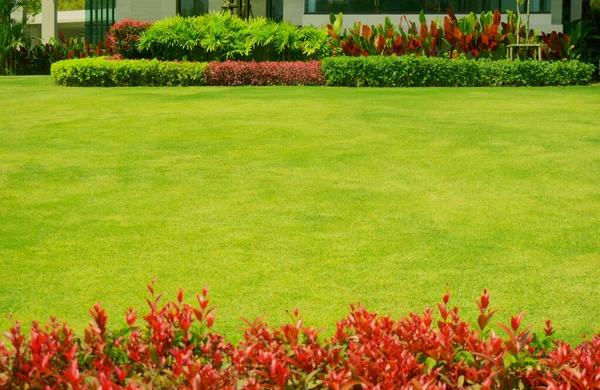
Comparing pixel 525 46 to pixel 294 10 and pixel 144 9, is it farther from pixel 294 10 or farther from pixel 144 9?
pixel 144 9

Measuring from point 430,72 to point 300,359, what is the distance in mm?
16291

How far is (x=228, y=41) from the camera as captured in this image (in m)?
21.3

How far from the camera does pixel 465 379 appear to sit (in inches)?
151

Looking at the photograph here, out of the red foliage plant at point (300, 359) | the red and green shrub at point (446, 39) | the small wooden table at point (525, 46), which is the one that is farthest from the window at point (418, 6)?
the red foliage plant at point (300, 359)

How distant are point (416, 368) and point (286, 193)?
523 cm

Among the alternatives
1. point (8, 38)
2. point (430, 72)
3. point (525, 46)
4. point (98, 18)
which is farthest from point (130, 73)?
point (98, 18)

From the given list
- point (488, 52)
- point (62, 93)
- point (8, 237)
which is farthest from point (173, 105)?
point (488, 52)

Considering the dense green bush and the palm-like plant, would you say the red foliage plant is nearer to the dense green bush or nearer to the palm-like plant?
the dense green bush

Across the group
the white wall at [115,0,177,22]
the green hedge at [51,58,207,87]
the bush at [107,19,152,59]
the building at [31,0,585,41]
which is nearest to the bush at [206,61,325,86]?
the green hedge at [51,58,207,87]

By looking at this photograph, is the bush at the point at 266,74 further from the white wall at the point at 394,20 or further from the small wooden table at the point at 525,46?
the white wall at the point at 394,20

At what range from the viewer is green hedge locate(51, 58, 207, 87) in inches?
762

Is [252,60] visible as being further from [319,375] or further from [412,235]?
[319,375]

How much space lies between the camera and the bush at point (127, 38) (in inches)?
850

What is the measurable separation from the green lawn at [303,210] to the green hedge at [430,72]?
500cm
